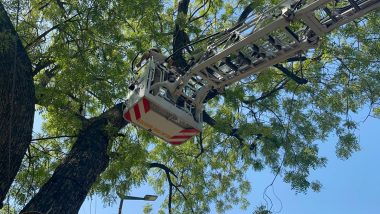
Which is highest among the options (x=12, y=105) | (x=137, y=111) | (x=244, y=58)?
(x=244, y=58)

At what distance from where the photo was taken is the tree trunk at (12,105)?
6.29 metres

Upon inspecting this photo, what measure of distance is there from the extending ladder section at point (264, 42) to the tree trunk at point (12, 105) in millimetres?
2564

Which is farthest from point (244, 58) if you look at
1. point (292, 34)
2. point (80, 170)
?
point (80, 170)

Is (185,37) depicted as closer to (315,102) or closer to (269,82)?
(269,82)

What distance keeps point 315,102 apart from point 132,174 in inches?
180

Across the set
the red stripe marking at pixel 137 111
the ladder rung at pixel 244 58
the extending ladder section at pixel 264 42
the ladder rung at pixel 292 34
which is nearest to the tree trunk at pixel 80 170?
the red stripe marking at pixel 137 111

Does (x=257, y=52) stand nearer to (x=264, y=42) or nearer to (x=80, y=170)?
(x=264, y=42)

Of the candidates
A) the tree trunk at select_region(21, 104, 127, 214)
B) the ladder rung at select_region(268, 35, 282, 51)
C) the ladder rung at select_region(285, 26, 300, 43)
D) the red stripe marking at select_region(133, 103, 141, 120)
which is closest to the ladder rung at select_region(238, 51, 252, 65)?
the ladder rung at select_region(268, 35, 282, 51)

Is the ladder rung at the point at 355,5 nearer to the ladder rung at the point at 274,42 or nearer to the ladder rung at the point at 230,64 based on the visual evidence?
the ladder rung at the point at 274,42

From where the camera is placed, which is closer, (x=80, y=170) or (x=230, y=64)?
(x=80, y=170)

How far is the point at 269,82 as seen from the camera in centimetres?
1110

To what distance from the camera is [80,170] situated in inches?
307

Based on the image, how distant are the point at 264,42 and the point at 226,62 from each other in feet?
2.29

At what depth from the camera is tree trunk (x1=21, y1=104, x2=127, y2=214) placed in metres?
7.07
